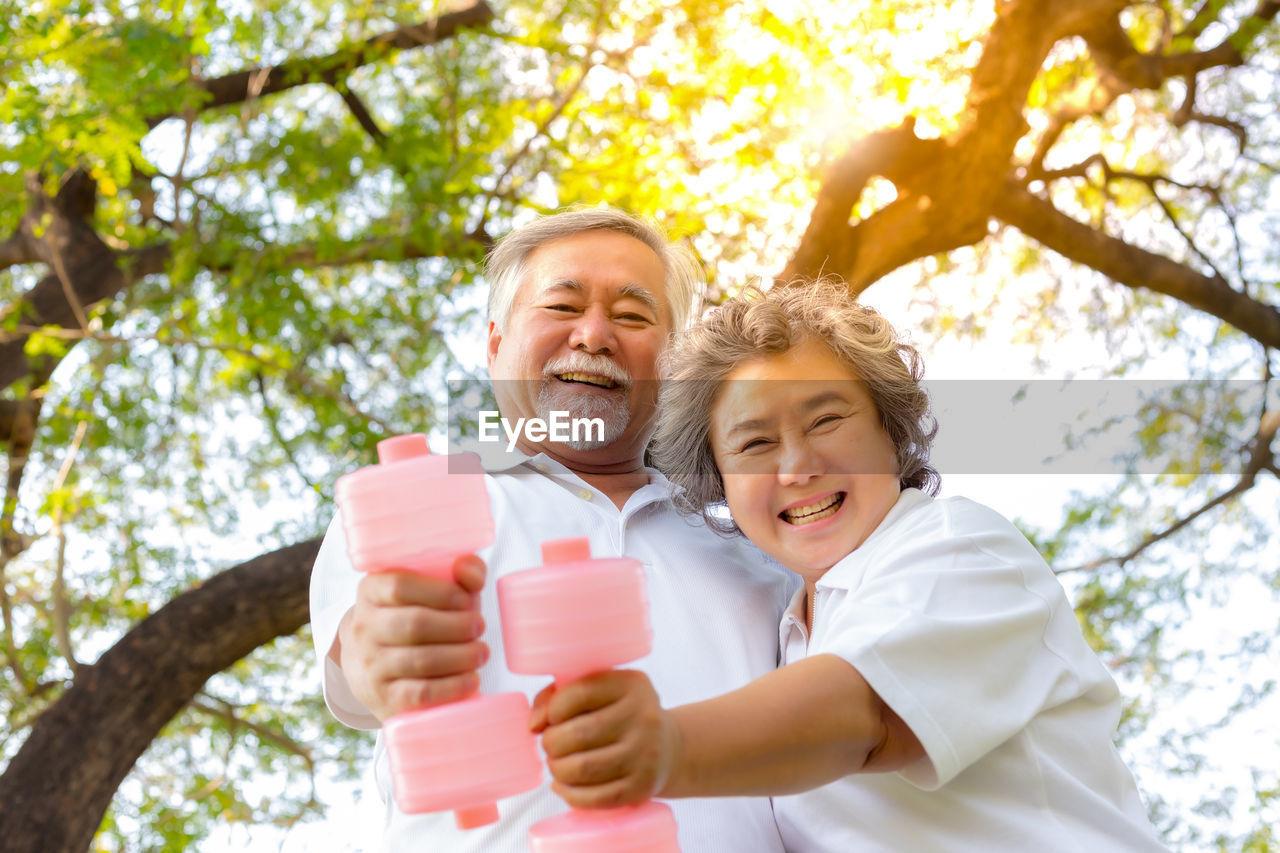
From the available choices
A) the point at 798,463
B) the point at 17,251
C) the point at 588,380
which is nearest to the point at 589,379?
the point at 588,380

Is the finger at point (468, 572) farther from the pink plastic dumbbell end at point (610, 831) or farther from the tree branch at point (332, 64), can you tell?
the tree branch at point (332, 64)

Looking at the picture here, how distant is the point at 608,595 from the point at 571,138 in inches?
195

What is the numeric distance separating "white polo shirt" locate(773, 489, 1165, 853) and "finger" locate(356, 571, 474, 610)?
0.50 meters

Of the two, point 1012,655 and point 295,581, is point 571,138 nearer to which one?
point 295,581

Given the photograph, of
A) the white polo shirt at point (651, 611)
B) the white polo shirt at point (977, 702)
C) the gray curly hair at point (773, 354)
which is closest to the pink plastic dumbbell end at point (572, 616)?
the white polo shirt at point (977, 702)

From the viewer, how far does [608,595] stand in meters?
1.06

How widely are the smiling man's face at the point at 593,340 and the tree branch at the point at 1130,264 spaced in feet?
11.7

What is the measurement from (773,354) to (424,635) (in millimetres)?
978

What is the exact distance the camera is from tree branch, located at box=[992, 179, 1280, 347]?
5.59 meters

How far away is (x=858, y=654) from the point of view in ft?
4.44

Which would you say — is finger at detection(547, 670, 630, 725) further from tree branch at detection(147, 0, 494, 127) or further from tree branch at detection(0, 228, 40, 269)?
tree branch at detection(0, 228, 40, 269)

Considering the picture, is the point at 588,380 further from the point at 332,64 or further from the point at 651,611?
the point at 332,64

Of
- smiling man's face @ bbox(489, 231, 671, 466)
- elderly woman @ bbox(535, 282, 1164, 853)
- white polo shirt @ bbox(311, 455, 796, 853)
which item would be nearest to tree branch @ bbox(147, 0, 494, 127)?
smiling man's face @ bbox(489, 231, 671, 466)

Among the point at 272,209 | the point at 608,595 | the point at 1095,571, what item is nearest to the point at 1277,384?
the point at 1095,571
